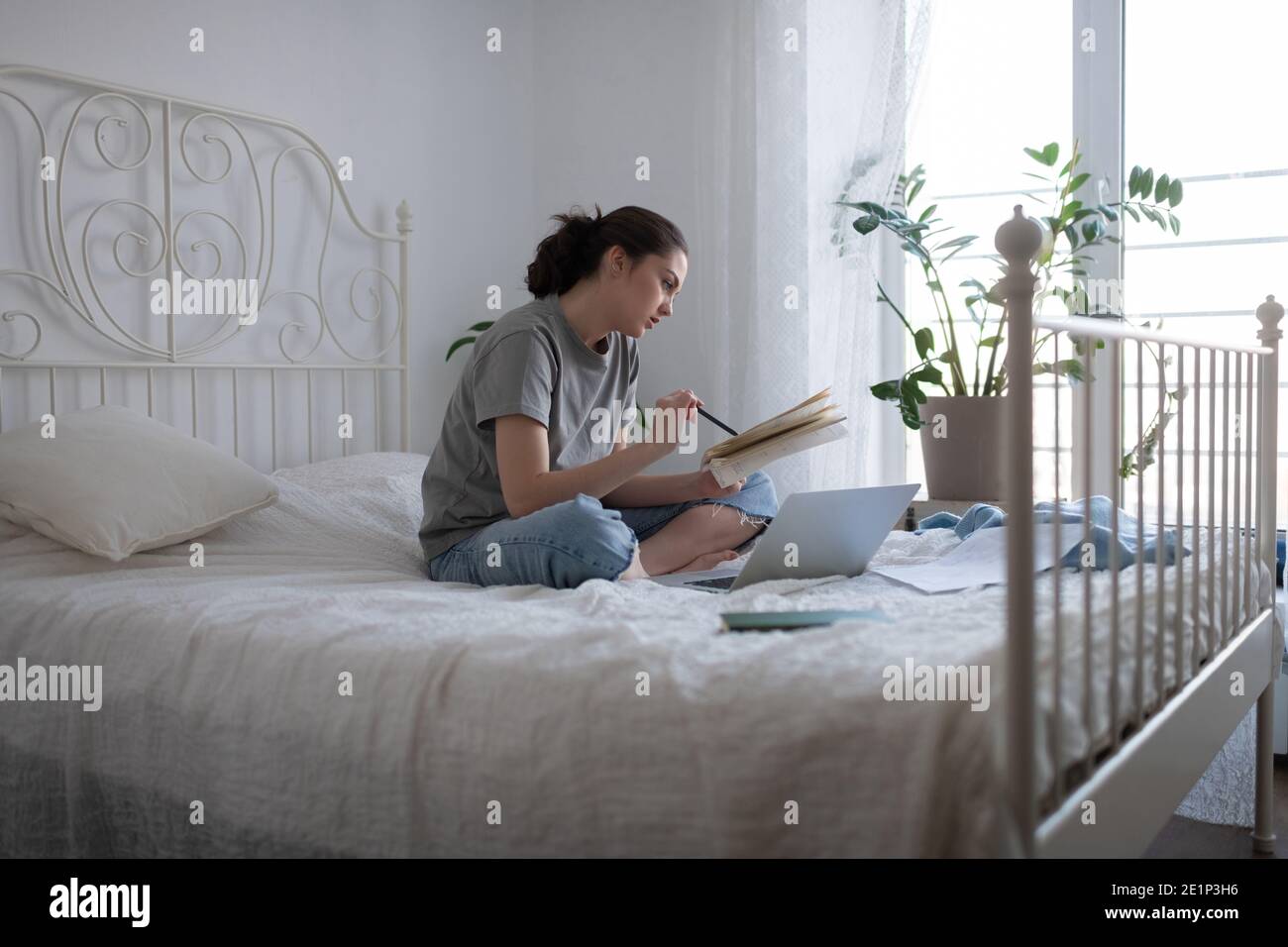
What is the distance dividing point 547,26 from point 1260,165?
5.99 ft

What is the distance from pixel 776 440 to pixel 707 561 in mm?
377

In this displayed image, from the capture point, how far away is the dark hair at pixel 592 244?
1.88 meters

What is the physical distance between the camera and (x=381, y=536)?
6.33 feet

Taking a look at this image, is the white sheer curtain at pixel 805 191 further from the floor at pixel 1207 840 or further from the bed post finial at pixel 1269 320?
the floor at pixel 1207 840

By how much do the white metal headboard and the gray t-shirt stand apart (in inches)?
26.4

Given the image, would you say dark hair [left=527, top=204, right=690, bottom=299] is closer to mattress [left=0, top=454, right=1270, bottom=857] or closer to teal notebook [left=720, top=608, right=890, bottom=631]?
mattress [left=0, top=454, right=1270, bottom=857]

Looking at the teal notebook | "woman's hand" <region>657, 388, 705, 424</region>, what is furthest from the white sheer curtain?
the teal notebook

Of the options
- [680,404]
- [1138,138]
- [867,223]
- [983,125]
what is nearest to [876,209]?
[867,223]

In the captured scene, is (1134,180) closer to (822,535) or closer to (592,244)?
(592,244)

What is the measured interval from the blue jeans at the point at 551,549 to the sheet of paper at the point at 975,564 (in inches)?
15.4

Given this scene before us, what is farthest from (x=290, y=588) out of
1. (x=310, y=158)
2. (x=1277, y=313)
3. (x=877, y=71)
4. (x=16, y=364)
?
(x=877, y=71)

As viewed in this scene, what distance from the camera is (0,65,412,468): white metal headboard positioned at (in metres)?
2.00

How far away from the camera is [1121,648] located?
1.14 meters
